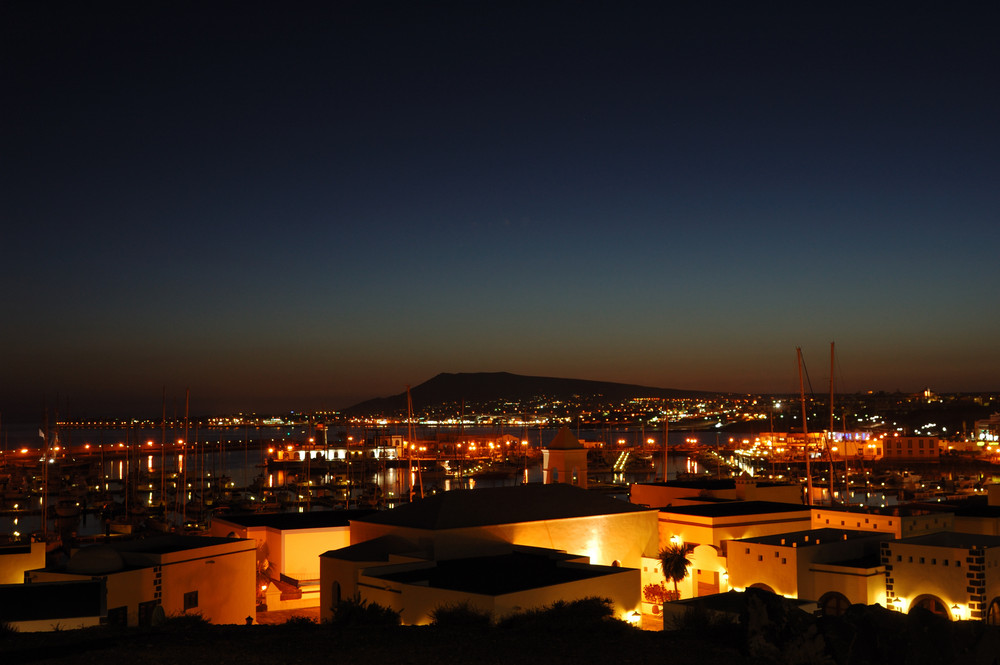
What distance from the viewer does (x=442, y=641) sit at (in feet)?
39.3

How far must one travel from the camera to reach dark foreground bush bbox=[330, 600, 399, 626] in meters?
14.3

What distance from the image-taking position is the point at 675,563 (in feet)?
73.3

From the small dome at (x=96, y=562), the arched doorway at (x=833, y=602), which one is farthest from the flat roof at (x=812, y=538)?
the small dome at (x=96, y=562)

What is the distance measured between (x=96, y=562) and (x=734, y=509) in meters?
16.5

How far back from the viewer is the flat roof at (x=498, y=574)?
15695 millimetres

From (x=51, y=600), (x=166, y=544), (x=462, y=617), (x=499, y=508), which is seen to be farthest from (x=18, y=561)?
(x=462, y=617)

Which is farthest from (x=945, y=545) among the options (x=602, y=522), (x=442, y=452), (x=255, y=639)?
(x=442, y=452)

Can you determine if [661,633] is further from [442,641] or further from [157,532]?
[157,532]

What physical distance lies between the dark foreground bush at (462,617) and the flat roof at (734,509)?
11298 mm

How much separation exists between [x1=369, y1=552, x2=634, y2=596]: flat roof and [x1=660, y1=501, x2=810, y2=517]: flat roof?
723cm

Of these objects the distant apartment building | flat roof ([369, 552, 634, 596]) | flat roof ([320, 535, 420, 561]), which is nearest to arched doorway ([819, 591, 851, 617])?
flat roof ([369, 552, 634, 596])

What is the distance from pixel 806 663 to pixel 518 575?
6794 millimetres

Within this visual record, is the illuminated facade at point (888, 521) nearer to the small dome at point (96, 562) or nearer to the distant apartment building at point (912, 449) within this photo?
the small dome at point (96, 562)

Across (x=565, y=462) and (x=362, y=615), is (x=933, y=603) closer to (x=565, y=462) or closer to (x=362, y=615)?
(x=362, y=615)
